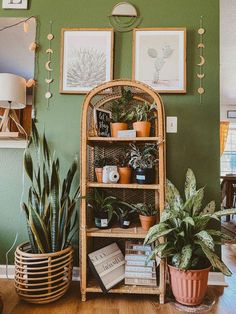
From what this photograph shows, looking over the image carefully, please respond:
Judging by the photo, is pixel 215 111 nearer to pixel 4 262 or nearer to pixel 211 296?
pixel 211 296

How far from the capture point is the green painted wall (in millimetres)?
1871

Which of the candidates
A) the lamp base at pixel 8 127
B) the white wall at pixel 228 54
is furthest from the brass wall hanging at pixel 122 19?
the lamp base at pixel 8 127

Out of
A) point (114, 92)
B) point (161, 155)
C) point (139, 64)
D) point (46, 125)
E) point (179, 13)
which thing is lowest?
point (161, 155)

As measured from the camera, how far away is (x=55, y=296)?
1.52 metres

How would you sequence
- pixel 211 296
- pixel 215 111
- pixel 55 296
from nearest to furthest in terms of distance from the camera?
pixel 55 296
pixel 211 296
pixel 215 111

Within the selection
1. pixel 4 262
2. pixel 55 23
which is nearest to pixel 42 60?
pixel 55 23

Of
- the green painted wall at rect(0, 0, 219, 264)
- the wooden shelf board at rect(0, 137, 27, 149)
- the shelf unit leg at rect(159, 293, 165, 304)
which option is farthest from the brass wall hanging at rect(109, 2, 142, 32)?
the shelf unit leg at rect(159, 293, 165, 304)

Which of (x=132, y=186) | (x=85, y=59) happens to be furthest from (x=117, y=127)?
(x=85, y=59)

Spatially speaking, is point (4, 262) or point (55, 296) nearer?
point (55, 296)

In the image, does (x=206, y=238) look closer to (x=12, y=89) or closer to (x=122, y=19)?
(x=12, y=89)

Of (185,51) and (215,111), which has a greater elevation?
(185,51)

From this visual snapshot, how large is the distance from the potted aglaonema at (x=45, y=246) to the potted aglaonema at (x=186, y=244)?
1.91ft

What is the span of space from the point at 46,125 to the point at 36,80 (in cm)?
38

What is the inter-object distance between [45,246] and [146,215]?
2.29 ft
